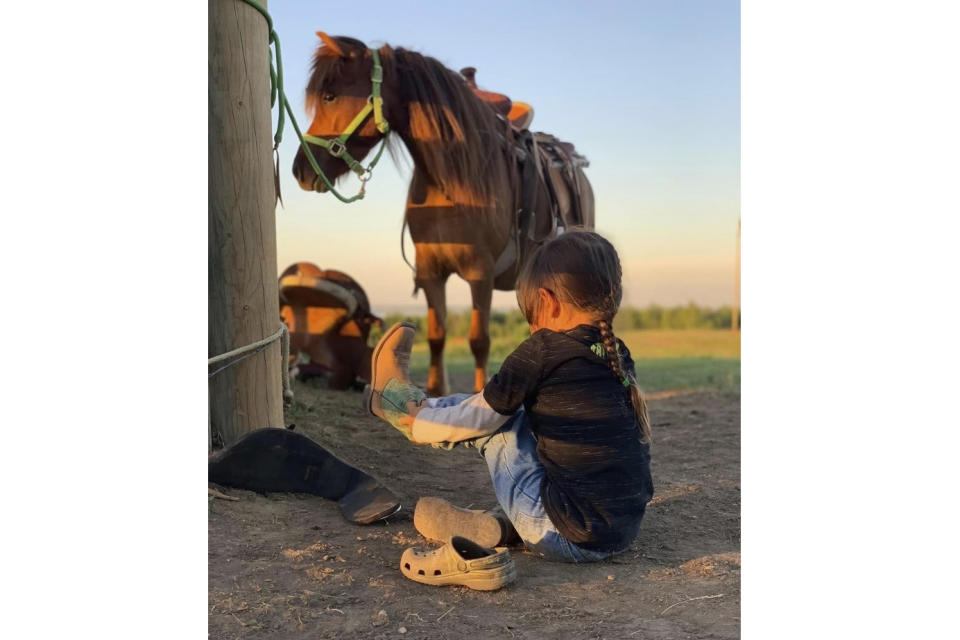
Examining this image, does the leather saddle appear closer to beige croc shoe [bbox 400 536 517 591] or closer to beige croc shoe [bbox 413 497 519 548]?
beige croc shoe [bbox 413 497 519 548]

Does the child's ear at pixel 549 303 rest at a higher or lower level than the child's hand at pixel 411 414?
higher

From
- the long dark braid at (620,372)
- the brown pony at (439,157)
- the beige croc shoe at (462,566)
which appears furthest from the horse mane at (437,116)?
the beige croc shoe at (462,566)

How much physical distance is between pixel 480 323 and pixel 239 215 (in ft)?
7.42

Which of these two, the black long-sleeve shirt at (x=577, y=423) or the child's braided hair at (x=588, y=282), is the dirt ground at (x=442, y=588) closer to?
the black long-sleeve shirt at (x=577, y=423)

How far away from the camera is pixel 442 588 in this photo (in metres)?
1.94

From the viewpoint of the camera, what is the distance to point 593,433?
2.05 meters

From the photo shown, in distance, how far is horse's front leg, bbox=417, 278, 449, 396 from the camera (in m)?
4.72

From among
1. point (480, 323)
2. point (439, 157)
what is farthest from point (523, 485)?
point (480, 323)

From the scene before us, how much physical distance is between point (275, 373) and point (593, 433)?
4.06 ft

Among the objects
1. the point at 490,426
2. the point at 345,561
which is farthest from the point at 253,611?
the point at 490,426

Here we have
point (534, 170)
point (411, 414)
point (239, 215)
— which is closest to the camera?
point (411, 414)

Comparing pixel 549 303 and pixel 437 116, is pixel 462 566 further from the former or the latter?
pixel 437 116

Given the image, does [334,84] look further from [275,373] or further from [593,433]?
[593,433]

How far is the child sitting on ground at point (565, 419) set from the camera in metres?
2.04
